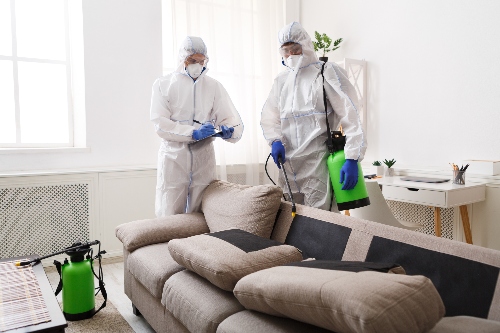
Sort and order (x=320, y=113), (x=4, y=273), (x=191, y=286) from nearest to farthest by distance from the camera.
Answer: (x=191, y=286) < (x=4, y=273) < (x=320, y=113)

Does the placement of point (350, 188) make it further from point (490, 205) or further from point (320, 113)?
point (490, 205)

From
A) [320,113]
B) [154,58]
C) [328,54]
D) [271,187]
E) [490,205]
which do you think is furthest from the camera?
[328,54]

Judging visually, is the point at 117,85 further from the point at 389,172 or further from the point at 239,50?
the point at 389,172

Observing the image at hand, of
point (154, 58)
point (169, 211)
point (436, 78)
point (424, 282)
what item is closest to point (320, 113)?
point (169, 211)

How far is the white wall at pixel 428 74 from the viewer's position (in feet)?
9.41

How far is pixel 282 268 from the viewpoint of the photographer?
1.20 m

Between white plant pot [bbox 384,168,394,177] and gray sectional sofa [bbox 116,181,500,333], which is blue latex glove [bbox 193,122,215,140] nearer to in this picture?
gray sectional sofa [bbox 116,181,500,333]

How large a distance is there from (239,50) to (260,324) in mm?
3167

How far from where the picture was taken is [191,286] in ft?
4.91

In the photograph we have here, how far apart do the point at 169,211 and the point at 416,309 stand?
5.85 feet

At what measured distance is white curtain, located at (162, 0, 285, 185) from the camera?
11.9 ft

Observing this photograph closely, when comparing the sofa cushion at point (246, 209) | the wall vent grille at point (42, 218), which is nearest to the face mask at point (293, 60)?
the sofa cushion at point (246, 209)

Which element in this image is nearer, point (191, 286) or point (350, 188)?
point (191, 286)

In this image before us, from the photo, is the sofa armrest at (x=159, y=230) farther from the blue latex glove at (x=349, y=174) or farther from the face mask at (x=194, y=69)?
the face mask at (x=194, y=69)
